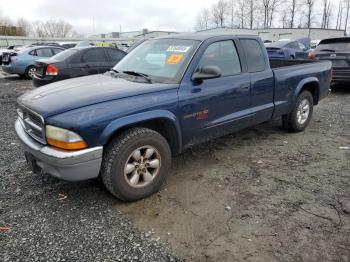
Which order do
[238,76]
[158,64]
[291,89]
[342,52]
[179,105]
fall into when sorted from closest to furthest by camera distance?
[179,105] < [158,64] < [238,76] < [291,89] < [342,52]

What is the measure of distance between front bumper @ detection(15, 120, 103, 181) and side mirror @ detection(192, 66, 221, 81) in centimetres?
144

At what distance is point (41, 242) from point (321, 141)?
181 inches

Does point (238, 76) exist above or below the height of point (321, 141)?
above

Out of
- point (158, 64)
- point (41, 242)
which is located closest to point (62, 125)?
point (41, 242)

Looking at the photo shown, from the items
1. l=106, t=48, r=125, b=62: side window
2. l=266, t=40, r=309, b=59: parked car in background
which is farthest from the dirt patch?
l=266, t=40, r=309, b=59: parked car in background

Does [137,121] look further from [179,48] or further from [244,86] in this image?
[244,86]

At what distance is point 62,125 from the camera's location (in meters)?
A: 3.02

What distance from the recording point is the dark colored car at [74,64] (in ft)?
29.2

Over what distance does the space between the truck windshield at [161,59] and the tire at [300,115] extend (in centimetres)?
255

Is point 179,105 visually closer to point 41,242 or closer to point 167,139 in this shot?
point 167,139

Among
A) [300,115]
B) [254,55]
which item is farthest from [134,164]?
[300,115]

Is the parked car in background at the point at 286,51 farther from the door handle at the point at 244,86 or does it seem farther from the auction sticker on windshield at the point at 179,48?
the auction sticker on windshield at the point at 179,48

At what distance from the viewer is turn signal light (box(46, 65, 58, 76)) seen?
29.0 feet

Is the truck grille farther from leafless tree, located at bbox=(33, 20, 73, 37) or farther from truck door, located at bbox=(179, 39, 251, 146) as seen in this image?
leafless tree, located at bbox=(33, 20, 73, 37)
